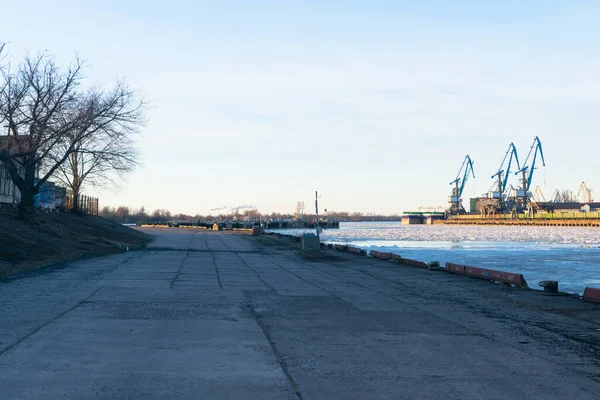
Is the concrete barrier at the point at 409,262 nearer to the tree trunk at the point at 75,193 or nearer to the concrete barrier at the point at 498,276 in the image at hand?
the concrete barrier at the point at 498,276

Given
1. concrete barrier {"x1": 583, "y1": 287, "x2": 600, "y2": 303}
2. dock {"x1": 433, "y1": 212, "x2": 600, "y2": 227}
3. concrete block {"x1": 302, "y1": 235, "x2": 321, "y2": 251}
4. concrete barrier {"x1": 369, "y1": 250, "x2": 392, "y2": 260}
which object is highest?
dock {"x1": 433, "y1": 212, "x2": 600, "y2": 227}

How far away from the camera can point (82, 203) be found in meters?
84.2

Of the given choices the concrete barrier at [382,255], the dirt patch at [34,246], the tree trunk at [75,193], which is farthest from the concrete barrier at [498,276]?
the tree trunk at [75,193]

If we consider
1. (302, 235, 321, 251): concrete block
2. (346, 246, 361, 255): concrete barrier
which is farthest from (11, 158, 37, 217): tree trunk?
(346, 246, 361, 255): concrete barrier

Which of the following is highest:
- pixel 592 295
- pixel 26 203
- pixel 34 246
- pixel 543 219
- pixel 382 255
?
pixel 26 203

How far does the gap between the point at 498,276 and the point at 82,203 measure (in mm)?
71718

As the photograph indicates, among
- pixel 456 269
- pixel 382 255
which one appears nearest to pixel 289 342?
pixel 456 269

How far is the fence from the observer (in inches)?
2934

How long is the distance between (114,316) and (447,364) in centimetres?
724

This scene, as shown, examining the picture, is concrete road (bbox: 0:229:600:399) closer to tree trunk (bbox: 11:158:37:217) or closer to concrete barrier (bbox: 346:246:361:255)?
concrete barrier (bbox: 346:246:361:255)

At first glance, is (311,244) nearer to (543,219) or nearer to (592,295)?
(592,295)

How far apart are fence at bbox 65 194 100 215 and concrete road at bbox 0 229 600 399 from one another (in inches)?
2247

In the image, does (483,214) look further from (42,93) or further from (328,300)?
(328,300)

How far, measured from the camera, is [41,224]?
44.4 metres
